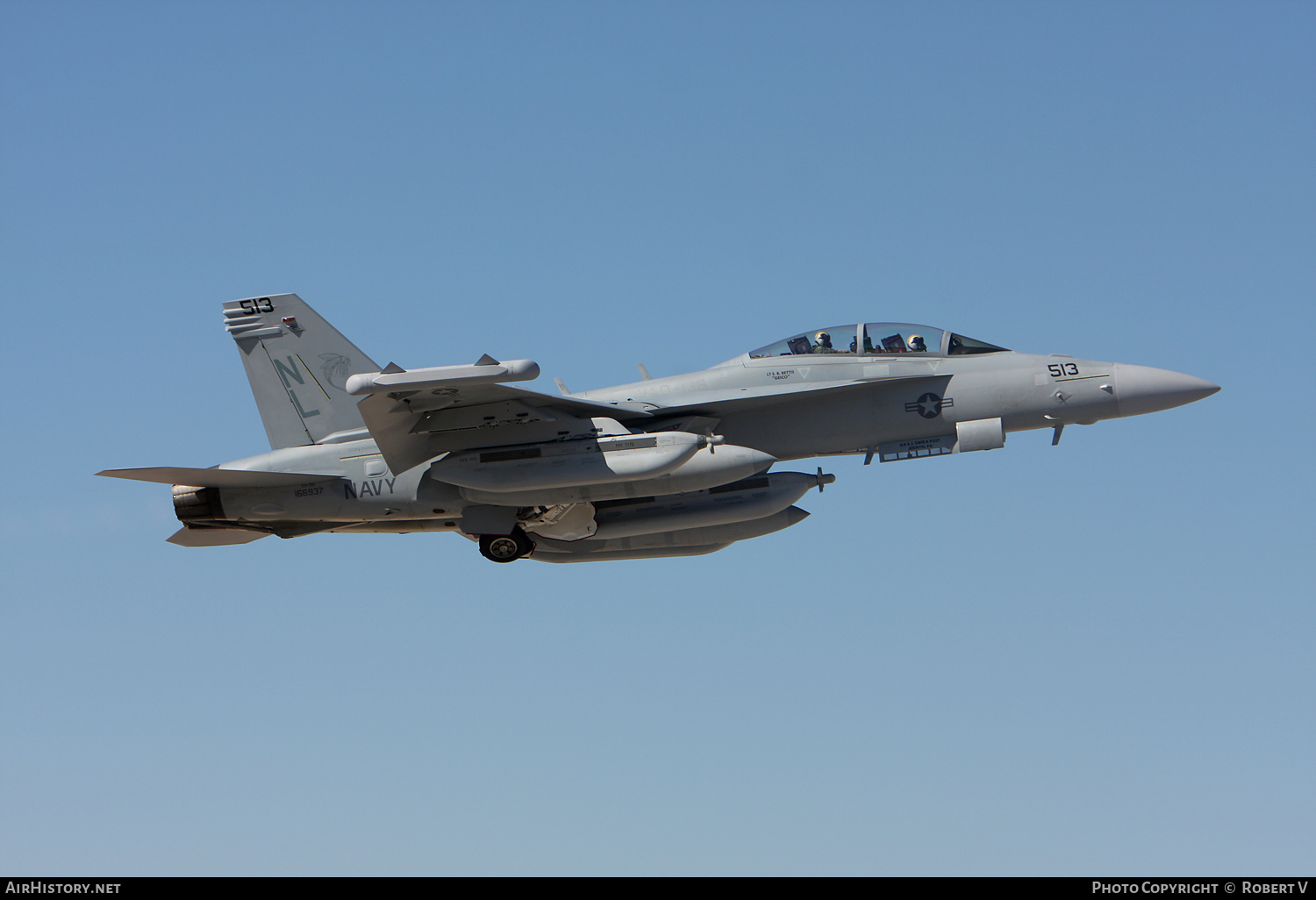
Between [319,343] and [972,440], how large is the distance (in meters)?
9.63

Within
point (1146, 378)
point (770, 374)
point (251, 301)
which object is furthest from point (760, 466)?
point (251, 301)

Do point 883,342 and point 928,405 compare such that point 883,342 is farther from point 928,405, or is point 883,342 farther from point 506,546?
point 506,546

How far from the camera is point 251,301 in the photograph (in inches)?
739

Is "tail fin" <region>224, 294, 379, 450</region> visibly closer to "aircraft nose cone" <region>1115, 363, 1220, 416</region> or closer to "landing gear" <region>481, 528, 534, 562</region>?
"landing gear" <region>481, 528, 534, 562</region>

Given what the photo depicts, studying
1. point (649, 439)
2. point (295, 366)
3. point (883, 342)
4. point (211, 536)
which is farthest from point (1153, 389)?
point (211, 536)

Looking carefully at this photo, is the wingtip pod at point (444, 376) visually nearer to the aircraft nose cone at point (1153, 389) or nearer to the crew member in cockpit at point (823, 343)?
the crew member in cockpit at point (823, 343)

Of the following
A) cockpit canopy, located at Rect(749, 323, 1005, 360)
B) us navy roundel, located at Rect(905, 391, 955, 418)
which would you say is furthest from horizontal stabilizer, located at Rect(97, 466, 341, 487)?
us navy roundel, located at Rect(905, 391, 955, 418)

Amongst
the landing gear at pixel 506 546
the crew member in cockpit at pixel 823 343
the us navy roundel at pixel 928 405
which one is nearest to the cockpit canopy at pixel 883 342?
the crew member in cockpit at pixel 823 343

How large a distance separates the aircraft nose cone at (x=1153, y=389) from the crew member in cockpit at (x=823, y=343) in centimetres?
382

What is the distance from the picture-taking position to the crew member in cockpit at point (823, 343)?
55.7 ft

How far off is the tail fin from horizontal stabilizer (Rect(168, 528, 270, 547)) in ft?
4.41

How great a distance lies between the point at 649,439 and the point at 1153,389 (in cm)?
683

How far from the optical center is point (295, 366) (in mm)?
18406

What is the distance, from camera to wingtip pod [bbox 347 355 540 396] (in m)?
14.1
